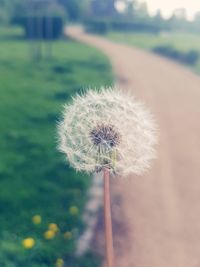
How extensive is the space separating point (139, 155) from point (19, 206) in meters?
3.17

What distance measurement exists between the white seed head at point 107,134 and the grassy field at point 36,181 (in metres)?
1.88

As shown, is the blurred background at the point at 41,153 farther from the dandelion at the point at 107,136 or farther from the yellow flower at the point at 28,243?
the dandelion at the point at 107,136

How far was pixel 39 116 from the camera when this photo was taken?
11.4 metres

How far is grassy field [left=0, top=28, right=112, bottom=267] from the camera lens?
5.61 meters

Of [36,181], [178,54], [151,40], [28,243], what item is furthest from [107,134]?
[151,40]

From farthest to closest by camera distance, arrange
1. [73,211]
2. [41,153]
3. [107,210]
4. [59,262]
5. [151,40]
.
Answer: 1. [151,40]
2. [41,153]
3. [73,211]
4. [59,262]
5. [107,210]

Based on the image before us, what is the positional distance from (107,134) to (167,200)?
4.14 metres

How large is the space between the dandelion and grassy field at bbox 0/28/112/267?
1.80 m

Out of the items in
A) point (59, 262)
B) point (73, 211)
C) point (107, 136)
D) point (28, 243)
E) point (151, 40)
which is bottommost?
point (59, 262)

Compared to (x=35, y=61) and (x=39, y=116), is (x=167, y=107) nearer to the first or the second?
(x=39, y=116)

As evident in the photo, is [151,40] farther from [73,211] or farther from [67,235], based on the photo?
[67,235]

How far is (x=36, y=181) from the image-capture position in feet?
25.3


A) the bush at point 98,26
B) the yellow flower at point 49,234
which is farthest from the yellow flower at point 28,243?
the bush at point 98,26

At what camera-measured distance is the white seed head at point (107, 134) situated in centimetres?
388
